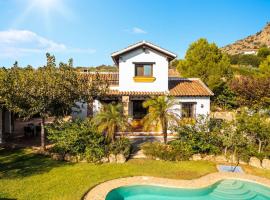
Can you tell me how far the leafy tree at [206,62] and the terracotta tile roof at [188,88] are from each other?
55.4 feet

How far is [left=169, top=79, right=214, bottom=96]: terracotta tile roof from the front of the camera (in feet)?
90.4

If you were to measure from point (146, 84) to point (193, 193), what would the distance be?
15131 mm

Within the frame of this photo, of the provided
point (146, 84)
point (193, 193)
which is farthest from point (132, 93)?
point (193, 193)

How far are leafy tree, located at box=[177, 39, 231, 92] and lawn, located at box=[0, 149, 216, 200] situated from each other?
31397 mm

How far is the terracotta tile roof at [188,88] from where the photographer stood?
27.6 m

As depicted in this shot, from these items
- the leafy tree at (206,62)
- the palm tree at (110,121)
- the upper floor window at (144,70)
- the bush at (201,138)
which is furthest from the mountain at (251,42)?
the palm tree at (110,121)

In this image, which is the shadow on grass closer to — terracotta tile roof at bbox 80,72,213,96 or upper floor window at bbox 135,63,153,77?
terracotta tile roof at bbox 80,72,213,96

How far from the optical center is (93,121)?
20.0 m

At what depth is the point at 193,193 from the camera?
1472 cm

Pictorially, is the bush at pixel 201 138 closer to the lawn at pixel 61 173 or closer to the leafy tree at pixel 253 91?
the lawn at pixel 61 173

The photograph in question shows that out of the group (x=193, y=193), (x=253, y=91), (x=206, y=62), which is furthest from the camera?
(x=206, y=62)

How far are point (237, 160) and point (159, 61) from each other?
12.9 meters

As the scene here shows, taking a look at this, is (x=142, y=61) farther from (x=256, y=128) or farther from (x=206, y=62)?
(x=206, y=62)

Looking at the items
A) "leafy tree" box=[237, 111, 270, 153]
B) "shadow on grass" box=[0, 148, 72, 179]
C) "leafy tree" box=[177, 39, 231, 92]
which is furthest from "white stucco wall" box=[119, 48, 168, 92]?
"leafy tree" box=[177, 39, 231, 92]
